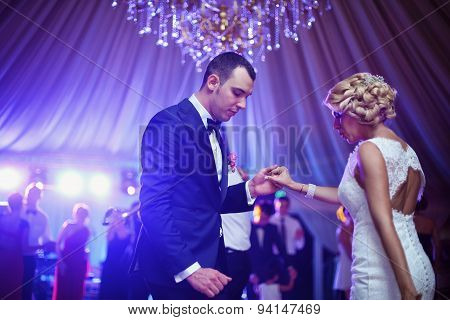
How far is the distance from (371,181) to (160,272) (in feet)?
2.96

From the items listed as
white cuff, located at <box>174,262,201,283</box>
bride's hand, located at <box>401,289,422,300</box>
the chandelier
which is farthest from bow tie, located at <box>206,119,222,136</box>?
the chandelier

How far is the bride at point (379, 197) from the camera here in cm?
183

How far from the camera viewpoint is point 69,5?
3744mm

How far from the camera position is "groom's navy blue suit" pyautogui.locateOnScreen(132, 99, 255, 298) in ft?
6.25

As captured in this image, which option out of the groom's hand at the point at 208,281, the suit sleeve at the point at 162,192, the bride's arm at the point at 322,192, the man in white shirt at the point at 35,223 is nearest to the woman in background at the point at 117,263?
the man in white shirt at the point at 35,223

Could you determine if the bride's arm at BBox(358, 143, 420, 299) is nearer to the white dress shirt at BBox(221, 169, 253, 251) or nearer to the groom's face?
the groom's face

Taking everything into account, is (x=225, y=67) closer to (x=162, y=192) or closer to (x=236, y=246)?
(x=162, y=192)

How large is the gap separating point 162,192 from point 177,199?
112mm

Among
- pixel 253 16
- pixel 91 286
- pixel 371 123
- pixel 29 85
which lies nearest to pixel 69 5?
pixel 29 85

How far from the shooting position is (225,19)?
3.97 metres

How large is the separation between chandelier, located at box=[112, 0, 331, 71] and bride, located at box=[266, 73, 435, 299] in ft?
6.31

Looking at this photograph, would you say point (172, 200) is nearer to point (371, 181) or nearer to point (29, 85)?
point (371, 181)

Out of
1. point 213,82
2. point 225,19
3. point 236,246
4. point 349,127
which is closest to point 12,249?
point 236,246

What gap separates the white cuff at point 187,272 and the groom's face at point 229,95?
731 mm
